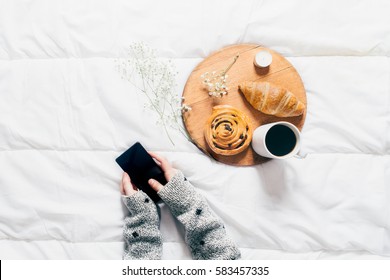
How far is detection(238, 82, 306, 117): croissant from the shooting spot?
0.91 meters

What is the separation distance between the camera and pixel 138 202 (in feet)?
3.09

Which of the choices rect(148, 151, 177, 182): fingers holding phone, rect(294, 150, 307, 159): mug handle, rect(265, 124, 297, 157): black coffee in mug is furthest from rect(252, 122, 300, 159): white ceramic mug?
rect(148, 151, 177, 182): fingers holding phone

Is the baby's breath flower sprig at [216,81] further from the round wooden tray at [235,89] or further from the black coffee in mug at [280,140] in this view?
the black coffee in mug at [280,140]

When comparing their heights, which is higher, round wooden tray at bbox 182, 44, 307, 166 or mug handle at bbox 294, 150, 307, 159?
round wooden tray at bbox 182, 44, 307, 166

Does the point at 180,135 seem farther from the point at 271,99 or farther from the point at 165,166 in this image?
the point at 271,99

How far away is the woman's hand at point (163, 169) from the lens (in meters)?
0.96

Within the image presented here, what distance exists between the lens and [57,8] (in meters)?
1.02

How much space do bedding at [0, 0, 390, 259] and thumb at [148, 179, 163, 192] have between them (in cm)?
6

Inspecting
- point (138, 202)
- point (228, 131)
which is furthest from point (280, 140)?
point (138, 202)

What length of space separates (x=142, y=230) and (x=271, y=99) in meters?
0.40

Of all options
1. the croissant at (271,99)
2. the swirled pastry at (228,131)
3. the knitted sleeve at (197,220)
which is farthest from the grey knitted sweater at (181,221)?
the croissant at (271,99)

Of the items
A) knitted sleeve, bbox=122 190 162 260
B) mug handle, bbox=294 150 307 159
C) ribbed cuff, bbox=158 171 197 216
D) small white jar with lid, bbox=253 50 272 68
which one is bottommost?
knitted sleeve, bbox=122 190 162 260

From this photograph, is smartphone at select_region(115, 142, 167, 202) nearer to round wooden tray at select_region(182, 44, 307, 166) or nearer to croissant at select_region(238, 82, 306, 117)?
round wooden tray at select_region(182, 44, 307, 166)

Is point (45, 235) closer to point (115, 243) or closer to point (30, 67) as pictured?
point (115, 243)
